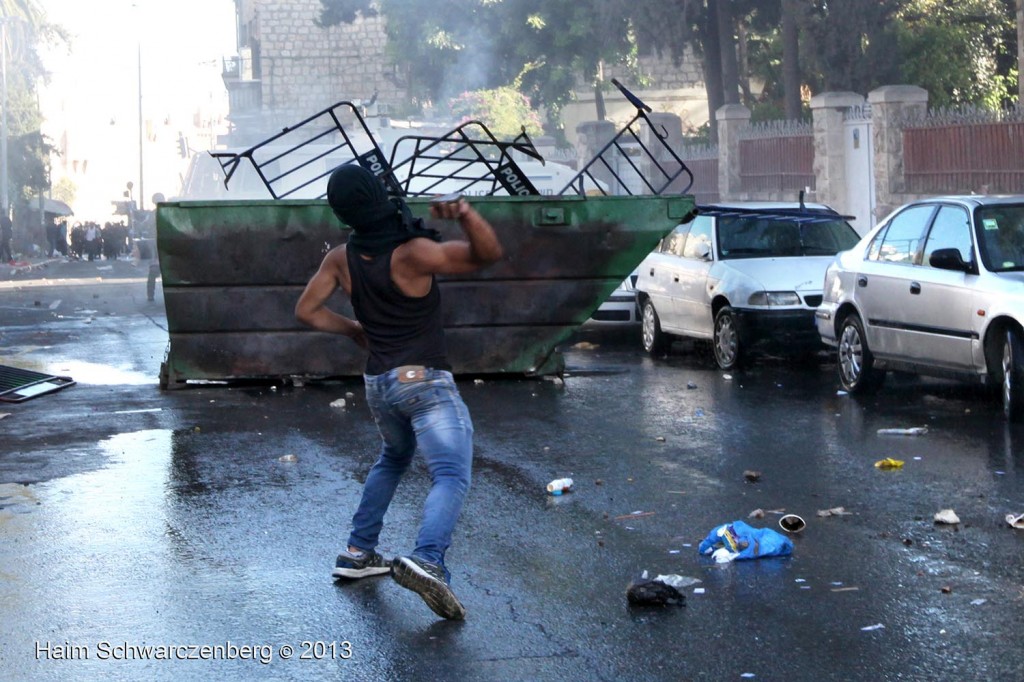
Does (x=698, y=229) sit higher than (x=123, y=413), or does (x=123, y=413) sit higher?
(x=698, y=229)

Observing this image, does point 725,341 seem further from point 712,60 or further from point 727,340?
point 712,60

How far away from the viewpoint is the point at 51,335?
20203 millimetres

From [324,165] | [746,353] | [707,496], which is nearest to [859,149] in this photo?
[324,165]

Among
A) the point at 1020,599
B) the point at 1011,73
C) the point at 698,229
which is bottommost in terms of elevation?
the point at 1020,599

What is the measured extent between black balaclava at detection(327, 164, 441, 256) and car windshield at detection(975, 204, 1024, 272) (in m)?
5.96

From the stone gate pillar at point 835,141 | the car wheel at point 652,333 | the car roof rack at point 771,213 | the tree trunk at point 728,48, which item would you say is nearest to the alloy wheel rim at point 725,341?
the car roof rack at point 771,213

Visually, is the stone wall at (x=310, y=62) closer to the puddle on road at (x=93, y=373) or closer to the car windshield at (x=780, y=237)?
the puddle on road at (x=93, y=373)

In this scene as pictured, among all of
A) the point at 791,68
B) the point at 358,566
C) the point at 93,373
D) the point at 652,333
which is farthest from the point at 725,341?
the point at 791,68

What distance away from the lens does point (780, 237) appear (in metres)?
15.0

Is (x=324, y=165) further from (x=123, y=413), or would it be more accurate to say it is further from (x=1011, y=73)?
(x=1011, y=73)

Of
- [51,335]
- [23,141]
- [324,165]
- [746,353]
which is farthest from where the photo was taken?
[23,141]

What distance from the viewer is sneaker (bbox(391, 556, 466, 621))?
17.9ft

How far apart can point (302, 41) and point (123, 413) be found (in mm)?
59474

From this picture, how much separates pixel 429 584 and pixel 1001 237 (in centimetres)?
670
